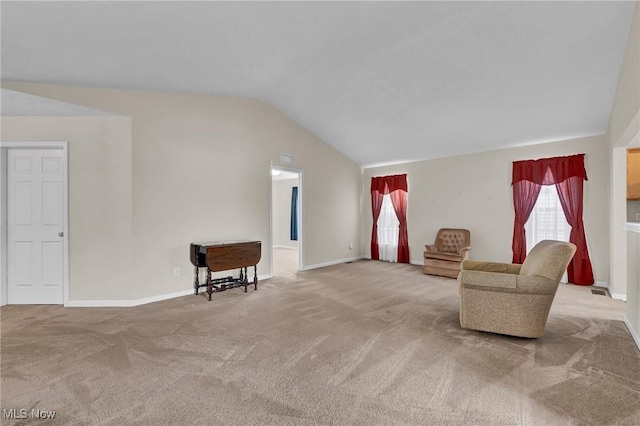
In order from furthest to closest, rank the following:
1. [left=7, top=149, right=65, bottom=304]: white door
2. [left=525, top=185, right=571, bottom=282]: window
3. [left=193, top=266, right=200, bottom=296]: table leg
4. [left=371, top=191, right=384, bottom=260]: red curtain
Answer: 1. [left=371, top=191, right=384, bottom=260]: red curtain
2. [left=525, top=185, right=571, bottom=282]: window
3. [left=193, top=266, right=200, bottom=296]: table leg
4. [left=7, top=149, right=65, bottom=304]: white door

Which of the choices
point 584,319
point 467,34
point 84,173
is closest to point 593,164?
point 584,319

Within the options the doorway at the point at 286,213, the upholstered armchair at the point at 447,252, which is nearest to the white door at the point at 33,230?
the doorway at the point at 286,213

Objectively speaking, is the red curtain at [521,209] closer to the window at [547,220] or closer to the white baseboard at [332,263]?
the window at [547,220]

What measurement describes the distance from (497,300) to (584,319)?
4.01 feet

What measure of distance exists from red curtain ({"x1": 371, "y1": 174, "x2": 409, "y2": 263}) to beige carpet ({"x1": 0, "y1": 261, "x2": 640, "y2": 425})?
2.84 metres

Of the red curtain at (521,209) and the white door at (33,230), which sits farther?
the red curtain at (521,209)

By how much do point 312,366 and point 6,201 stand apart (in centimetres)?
417

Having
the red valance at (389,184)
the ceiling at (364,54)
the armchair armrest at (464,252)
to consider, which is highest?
the ceiling at (364,54)

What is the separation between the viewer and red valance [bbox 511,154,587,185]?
14.2 feet

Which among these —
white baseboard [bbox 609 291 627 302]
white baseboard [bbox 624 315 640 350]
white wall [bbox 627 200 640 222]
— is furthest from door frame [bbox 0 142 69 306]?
white wall [bbox 627 200 640 222]

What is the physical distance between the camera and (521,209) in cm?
479

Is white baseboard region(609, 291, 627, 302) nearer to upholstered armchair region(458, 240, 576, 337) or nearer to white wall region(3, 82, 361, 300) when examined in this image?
upholstered armchair region(458, 240, 576, 337)

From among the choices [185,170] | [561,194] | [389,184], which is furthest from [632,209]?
[185,170]

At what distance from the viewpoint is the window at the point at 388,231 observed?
647 cm
